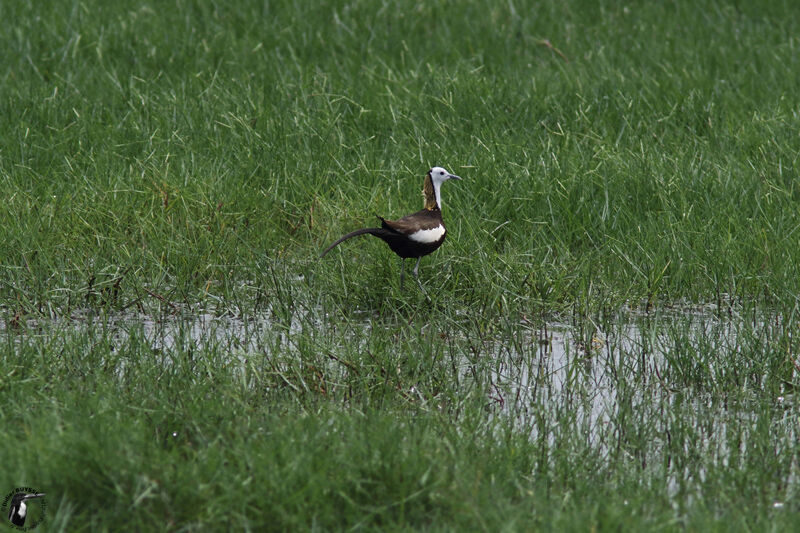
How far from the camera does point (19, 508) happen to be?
3381 mm

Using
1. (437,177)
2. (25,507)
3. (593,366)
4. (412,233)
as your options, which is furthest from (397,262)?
(25,507)

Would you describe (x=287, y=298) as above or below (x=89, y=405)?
below

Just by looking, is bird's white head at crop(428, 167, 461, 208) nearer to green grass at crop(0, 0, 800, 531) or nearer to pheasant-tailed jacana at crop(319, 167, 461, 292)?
pheasant-tailed jacana at crop(319, 167, 461, 292)

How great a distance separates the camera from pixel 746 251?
6.45 m

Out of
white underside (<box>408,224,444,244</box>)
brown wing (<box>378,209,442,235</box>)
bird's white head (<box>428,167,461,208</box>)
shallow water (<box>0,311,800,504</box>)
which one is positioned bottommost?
shallow water (<box>0,311,800,504</box>)

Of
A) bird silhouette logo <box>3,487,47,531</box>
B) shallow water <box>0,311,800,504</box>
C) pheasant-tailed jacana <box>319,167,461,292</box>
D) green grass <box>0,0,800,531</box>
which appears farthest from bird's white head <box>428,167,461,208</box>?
bird silhouette logo <box>3,487,47,531</box>

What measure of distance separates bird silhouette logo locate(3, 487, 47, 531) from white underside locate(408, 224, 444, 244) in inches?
103

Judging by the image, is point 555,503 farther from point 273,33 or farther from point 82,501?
point 273,33

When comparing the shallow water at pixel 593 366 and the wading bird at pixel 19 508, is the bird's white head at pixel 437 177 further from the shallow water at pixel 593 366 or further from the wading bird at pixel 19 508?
the wading bird at pixel 19 508

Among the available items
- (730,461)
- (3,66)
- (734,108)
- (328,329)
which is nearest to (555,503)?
(730,461)

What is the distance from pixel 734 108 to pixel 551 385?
15.7 ft

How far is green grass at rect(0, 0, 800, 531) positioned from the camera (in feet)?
12.0

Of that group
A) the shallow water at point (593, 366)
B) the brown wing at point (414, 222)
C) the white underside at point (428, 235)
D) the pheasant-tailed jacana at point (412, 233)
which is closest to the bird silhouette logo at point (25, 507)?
the shallow water at point (593, 366)

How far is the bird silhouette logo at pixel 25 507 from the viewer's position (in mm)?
3355
